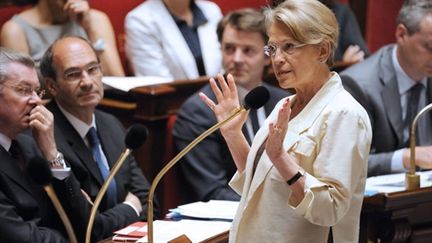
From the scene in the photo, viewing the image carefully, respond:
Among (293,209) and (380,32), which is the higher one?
(293,209)

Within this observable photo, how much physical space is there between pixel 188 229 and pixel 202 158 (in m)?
0.88

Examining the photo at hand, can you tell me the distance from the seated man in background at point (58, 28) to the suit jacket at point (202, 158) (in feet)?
2.62

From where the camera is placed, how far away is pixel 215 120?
11.5 ft

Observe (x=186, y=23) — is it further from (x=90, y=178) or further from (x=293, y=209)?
(x=293, y=209)

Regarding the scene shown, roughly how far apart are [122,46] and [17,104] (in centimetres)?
198

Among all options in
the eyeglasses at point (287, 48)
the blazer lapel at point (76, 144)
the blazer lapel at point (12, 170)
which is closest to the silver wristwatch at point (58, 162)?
the blazer lapel at point (12, 170)

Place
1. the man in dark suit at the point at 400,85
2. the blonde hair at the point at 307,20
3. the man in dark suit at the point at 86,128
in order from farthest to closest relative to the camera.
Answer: the man in dark suit at the point at 400,85, the man in dark suit at the point at 86,128, the blonde hair at the point at 307,20

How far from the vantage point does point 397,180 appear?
10.5 ft

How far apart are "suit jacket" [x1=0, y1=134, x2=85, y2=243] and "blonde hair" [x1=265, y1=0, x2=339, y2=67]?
0.81m

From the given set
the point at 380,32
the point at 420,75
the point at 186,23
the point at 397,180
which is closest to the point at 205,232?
the point at 397,180

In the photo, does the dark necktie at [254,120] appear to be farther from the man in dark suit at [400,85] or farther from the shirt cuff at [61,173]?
the shirt cuff at [61,173]

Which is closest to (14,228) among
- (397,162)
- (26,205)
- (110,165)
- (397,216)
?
(26,205)

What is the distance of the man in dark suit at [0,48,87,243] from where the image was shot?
262 cm

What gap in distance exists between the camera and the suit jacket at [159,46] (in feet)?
14.4
